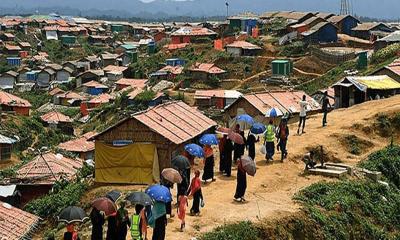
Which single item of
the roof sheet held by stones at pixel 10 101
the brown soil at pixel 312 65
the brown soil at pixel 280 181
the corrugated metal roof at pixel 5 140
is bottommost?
the roof sheet held by stones at pixel 10 101

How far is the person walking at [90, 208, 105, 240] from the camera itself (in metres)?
12.4

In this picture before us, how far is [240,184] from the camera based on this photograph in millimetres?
15297

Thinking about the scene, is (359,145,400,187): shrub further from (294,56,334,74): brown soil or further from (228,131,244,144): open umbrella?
(294,56,334,74): brown soil

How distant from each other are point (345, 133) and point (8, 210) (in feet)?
38.0

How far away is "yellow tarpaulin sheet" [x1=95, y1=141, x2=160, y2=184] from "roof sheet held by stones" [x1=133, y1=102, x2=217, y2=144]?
2.29 feet

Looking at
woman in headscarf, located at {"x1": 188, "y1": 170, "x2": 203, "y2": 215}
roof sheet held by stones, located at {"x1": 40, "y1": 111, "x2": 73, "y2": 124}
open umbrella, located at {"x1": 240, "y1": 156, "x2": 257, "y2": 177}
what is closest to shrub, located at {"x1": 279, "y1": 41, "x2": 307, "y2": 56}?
roof sheet held by stones, located at {"x1": 40, "y1": 111, "x2": 73, "y2": 124}

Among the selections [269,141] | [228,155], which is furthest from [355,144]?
[228,155]

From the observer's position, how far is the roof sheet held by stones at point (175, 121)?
1912cm

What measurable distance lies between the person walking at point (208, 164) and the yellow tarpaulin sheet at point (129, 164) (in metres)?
2.29

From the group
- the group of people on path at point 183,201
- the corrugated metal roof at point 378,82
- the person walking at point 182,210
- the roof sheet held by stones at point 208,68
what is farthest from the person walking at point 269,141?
the roof sheet held by stones at point 208,68

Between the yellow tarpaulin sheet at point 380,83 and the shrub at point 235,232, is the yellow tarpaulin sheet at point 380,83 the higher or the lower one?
the higher one

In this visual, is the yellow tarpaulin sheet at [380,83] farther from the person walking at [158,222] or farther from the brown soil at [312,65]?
the brown soil at [312,65]

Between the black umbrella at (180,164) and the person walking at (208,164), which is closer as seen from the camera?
the black umbrella at (180,164)

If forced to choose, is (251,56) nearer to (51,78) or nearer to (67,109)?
(67,109)
